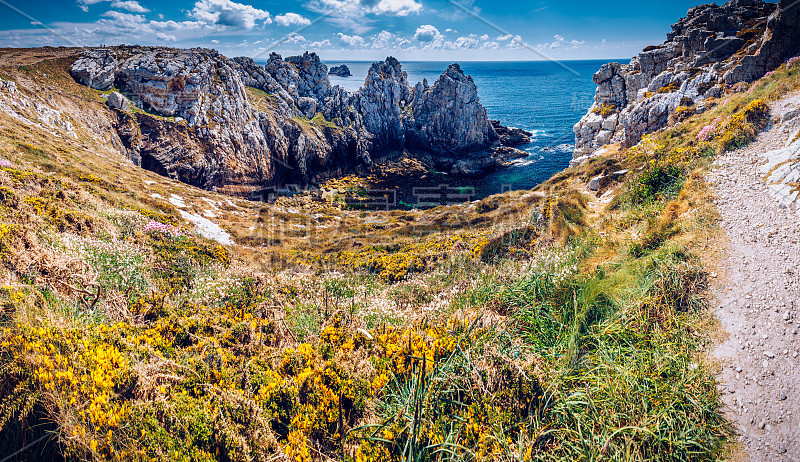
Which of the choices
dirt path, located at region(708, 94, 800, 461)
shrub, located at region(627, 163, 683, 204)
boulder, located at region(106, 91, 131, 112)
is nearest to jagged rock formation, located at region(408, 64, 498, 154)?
boulder, located at region(106, 91, 131, 112)

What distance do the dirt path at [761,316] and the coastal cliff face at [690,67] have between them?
22.3 metres

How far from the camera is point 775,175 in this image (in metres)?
7.67

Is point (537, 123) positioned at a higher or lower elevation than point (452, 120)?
higher

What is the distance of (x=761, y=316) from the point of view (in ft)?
15.9

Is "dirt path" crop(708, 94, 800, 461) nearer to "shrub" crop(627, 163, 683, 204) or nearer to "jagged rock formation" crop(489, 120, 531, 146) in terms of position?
"shrub" crop(627, 163, 683, 204)

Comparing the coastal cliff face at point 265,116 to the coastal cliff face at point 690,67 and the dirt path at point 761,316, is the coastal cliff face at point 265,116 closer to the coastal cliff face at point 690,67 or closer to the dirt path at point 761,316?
the coastal cliff face at point 690,67

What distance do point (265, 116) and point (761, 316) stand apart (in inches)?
2687

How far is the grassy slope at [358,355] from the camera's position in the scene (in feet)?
10.6

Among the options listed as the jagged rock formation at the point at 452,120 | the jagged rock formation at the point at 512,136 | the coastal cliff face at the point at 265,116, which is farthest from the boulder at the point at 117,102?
the jagged rock formation at the point at 512,136

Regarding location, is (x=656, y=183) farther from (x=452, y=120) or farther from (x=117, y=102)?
(x=452, y=120)

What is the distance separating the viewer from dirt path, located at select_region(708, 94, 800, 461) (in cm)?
368

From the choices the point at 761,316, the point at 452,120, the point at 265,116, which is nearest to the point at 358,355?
the point at 761,316

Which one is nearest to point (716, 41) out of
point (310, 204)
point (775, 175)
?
point (775, 175)

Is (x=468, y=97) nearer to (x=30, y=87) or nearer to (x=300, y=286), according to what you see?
(x=30, y=87)
